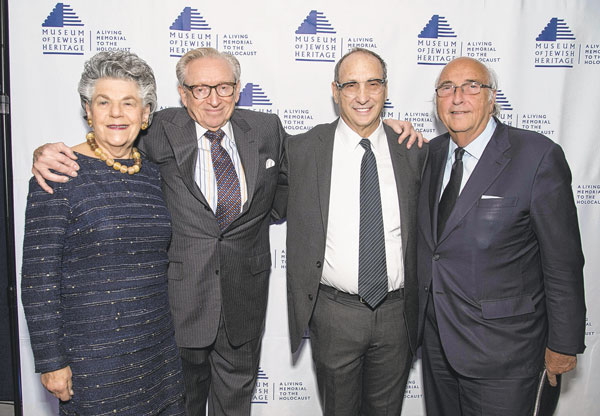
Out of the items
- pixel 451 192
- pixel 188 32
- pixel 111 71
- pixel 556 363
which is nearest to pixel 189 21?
pixel 188 32

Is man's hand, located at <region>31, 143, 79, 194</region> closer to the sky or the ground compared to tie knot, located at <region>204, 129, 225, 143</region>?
closer to the ground

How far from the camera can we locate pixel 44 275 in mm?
1425

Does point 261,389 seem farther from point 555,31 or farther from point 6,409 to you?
point 555,31

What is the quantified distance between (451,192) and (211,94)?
1.08 m

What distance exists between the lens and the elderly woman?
143 cm

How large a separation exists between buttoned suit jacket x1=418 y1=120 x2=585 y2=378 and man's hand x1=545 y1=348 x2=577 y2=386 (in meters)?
0.04

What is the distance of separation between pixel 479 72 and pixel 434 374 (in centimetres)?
133

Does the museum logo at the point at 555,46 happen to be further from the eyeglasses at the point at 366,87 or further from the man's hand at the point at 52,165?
the man's hand at the point at 52,165

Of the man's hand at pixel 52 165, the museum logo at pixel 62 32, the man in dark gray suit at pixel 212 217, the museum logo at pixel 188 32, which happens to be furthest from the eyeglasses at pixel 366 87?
the museum logo at pixel 62 32

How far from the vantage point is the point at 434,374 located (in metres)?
1.99

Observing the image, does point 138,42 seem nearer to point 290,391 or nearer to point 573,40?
point 290,391

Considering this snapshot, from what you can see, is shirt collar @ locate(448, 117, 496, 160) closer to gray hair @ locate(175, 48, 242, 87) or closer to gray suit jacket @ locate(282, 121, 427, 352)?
gray suit jacket @ locate(282, 121, 427, 352)

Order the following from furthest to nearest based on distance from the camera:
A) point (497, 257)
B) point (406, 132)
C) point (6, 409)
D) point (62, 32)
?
point (6, 409)
point (62, 32)
point (406, 132)
point (497, 257)

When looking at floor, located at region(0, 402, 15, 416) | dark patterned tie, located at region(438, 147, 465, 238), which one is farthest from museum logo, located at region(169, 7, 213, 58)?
floor, located at region(0, 402, 15, 416)
